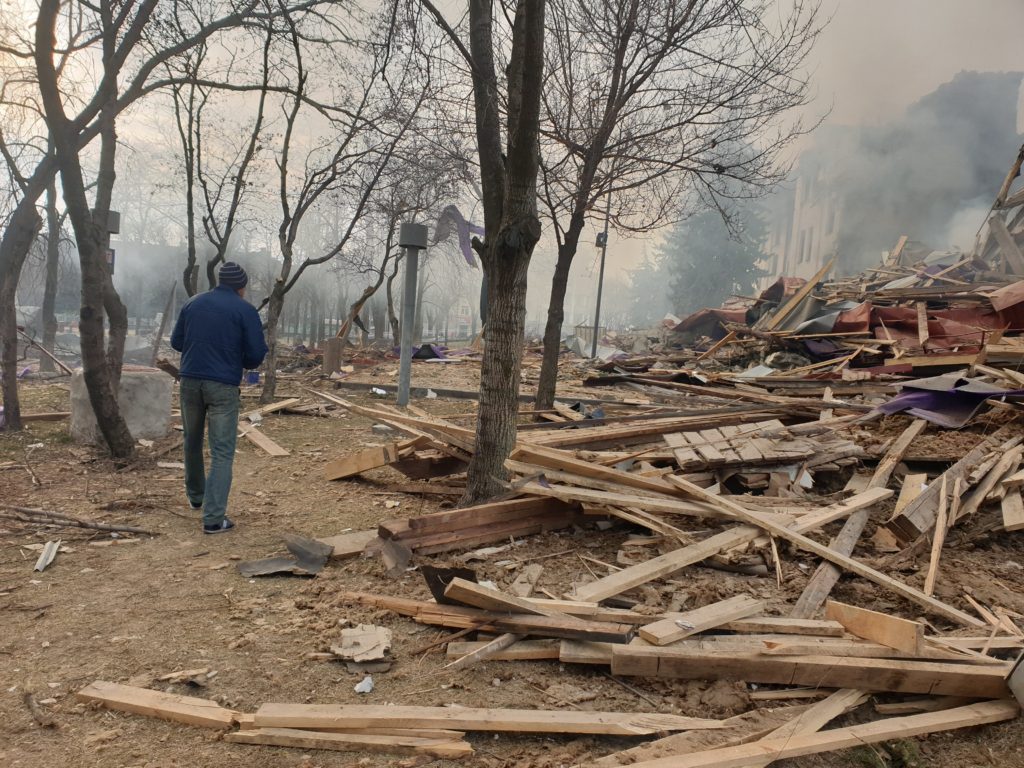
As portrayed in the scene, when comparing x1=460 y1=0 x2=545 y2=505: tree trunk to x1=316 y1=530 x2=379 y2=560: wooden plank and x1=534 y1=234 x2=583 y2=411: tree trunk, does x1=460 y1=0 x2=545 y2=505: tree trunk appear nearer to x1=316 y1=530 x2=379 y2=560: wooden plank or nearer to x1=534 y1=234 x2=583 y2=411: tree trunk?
x1=316 y1=530 x2=379 y2=560: wooden plank

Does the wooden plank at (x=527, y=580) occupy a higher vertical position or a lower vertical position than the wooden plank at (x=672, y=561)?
lower

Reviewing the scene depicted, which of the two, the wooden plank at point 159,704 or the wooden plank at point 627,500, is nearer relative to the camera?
the wooden plank at point 159,704

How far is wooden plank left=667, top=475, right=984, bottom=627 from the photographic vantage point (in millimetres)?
3436

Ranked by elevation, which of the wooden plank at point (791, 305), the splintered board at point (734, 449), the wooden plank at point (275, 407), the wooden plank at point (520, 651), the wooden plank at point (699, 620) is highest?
the wooden plank at point (791, 305)

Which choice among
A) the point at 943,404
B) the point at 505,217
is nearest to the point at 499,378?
the point at 505,217

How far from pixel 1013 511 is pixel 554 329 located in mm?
6353

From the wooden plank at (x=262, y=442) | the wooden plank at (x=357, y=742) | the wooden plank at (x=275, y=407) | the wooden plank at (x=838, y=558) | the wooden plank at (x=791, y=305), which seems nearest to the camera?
the wooden plank at (x=357, y=742)

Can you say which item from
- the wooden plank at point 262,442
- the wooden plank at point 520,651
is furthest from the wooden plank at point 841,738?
the wooden plank at point 262,442

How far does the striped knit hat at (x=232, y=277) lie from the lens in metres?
5.26

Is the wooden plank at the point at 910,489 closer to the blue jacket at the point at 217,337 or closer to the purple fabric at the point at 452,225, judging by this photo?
the blue jacket at the point at 217,337

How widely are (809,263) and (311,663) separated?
4851 cm

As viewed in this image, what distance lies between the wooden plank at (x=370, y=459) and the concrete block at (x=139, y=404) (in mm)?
2925

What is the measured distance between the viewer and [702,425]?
22.7 feet

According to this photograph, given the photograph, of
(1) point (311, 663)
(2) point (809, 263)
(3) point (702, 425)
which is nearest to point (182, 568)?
(1) point (311, 663)
